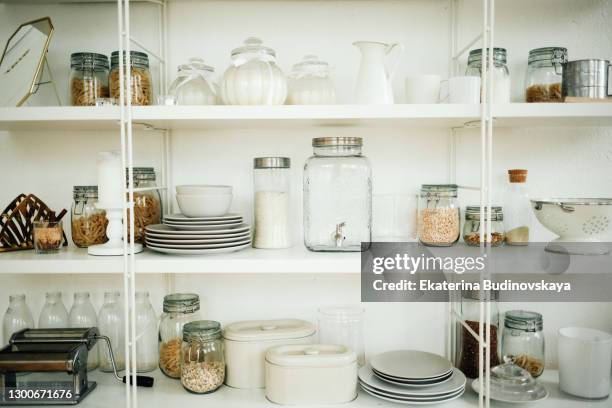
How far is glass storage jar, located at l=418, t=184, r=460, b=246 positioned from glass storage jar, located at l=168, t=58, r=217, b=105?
2.30 feet

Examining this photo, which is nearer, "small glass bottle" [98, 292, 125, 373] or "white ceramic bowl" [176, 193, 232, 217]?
"white ceramic bowl" [176, 193, 232, 217]

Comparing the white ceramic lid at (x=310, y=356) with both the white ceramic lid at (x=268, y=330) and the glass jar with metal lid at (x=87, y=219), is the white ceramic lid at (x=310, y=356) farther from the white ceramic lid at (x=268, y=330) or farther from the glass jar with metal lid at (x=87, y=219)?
the glass jar with metal lid at (x=87, y=219)

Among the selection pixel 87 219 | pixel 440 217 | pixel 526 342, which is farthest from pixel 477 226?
pixel 87 219

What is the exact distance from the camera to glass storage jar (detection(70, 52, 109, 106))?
1.52 metres

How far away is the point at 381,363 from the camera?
1549 mm

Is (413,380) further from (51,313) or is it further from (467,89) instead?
(51,313)

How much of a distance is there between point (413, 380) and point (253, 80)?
94cm

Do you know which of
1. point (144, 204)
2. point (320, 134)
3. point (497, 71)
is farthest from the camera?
point (320, 134)

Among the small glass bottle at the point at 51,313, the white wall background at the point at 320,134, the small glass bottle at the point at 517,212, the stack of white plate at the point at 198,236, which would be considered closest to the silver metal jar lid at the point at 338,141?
the white wall background at the point at 320,134

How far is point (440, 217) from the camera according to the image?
149cm

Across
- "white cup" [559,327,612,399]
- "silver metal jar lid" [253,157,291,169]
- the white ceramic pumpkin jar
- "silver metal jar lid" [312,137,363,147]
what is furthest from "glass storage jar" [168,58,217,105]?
"white cup" [559,327,612,399]

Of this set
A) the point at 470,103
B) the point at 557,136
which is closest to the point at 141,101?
the point at 470,103

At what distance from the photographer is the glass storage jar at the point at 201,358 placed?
4.85 ft

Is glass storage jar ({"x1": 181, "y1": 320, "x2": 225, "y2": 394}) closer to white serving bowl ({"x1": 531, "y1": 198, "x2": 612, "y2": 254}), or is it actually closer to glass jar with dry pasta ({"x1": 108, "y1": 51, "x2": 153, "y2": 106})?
glass jar with dry pasta ({"x1": 108, "y1": 51, "x2": 153, "y2": 106})
